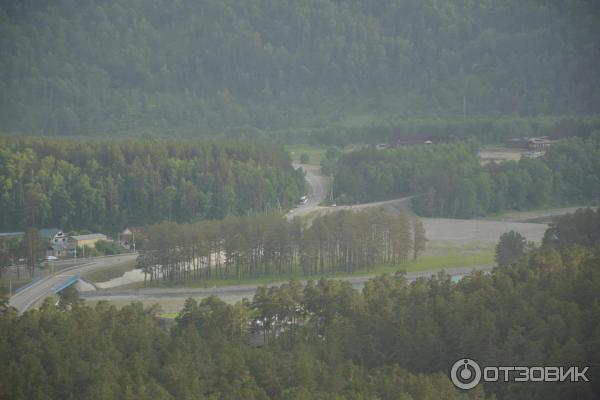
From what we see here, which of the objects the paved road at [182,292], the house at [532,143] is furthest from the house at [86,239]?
the house at [532,143]

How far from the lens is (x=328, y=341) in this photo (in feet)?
103

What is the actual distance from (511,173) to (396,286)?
97.6 ft

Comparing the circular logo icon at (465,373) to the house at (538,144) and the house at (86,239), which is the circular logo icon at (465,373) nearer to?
the house at (86,239)

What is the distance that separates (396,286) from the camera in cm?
3591

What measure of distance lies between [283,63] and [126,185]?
5787 centimetres

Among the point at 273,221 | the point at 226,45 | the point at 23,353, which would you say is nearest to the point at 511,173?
the point at 273,221

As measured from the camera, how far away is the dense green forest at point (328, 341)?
27.0 metres

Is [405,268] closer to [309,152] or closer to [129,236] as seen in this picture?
[129,236]

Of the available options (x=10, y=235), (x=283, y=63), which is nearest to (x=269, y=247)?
(x=10, y=235)

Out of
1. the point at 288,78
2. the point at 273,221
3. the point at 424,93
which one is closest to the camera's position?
the point at 273,221

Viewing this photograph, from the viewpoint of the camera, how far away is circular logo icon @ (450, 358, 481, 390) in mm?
28036

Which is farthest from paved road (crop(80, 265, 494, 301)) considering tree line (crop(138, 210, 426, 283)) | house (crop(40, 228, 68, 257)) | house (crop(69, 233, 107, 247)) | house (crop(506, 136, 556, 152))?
house (crop(506, 136, 556, 152))

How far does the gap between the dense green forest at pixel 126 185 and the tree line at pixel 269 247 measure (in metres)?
10.6

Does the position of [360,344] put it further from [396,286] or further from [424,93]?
[424,93]
